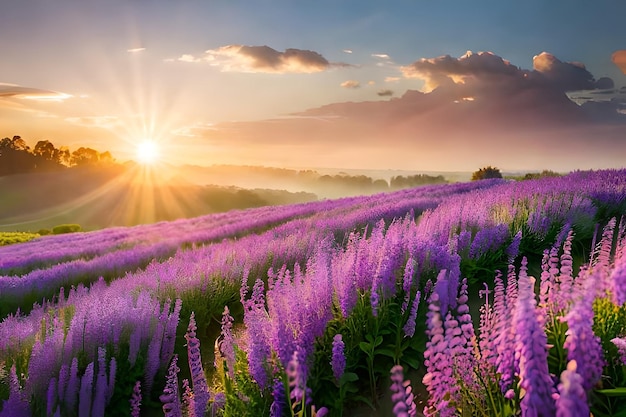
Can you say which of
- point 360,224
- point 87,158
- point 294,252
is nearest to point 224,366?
point 294,252

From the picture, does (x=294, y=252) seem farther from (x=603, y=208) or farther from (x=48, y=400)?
(x=603, y=208)

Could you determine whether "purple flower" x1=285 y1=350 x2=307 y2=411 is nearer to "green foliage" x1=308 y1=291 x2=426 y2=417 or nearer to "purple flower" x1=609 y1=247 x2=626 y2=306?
"green foliage" x1=308 y1=291 x2=426 y2=417

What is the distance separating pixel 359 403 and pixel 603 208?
6.90 metres

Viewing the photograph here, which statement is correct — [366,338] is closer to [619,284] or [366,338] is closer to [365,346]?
[365,346]

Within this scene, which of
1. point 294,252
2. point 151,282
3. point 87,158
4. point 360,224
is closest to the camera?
point 151,282

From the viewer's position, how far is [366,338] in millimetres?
4020

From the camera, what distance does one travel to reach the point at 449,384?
2662 mm

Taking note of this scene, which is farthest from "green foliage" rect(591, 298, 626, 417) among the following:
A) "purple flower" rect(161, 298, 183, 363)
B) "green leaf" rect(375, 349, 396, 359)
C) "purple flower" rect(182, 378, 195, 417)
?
"purple flower" rect(161, 298, 183, 363)

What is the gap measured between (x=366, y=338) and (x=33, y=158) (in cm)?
11170

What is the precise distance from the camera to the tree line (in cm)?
9569

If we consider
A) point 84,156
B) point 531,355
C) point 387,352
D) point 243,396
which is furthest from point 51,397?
point 84,156

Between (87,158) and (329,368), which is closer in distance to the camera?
(329,368)

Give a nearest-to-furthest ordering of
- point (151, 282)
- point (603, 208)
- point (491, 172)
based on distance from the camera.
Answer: point (151, 282) < point (603, 208) < point (491, 172)

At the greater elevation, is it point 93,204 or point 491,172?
point 491,172
